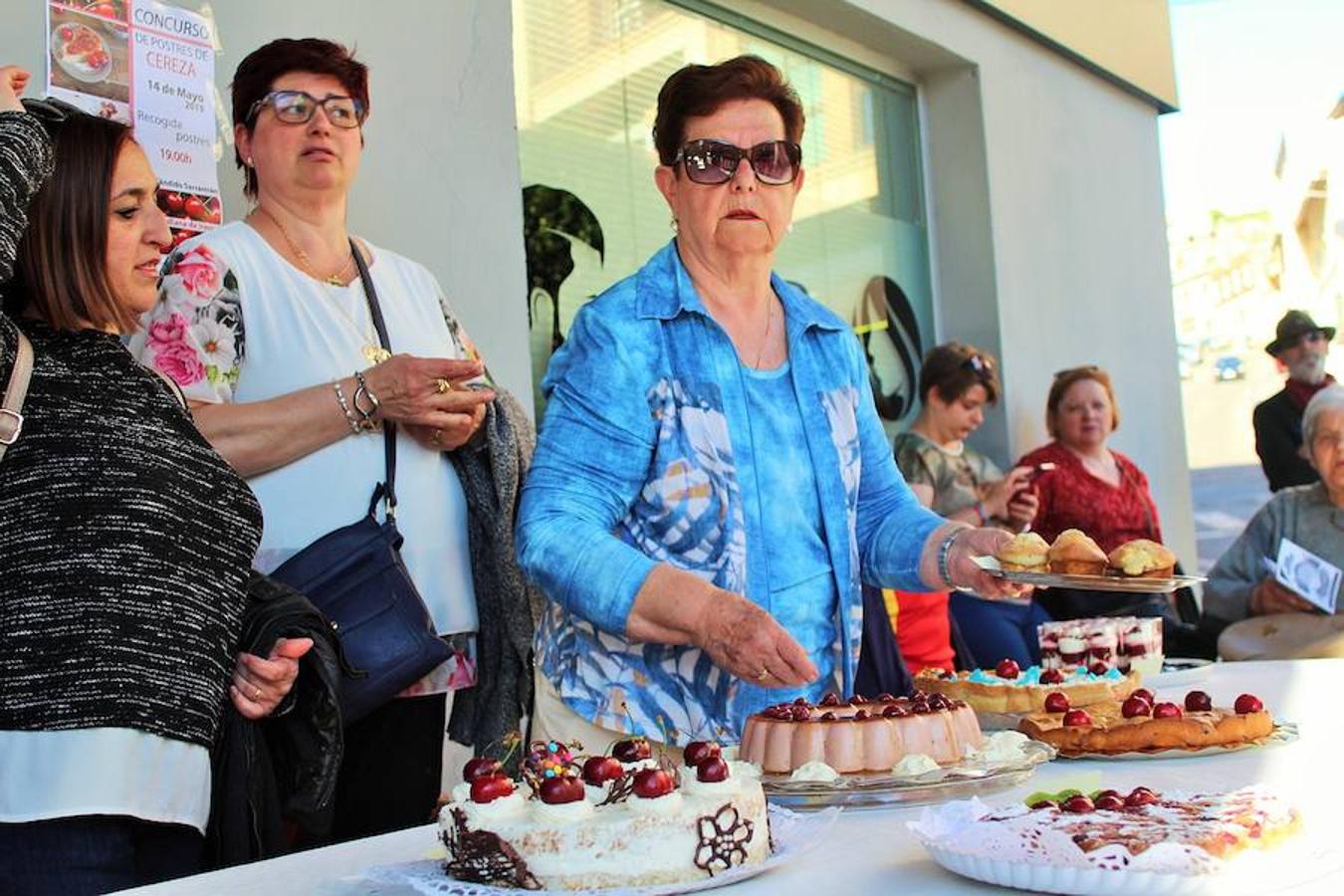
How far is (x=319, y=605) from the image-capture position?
7.84 feet

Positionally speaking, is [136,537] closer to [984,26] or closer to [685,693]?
[685,693]

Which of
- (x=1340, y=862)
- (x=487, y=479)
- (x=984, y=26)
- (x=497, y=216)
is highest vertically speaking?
(x=984, y=26)

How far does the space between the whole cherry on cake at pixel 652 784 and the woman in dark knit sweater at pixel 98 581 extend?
32.5 inches

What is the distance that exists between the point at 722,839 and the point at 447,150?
3.13 metres

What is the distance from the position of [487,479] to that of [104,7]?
4.33ft

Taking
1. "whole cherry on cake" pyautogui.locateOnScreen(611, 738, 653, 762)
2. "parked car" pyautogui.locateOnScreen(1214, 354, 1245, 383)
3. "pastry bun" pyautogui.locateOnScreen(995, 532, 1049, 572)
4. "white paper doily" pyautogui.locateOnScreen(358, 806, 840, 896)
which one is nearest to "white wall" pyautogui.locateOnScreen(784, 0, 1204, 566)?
"pastry bun" pyautogui.locateOnScreen(995, 532, 1049, 572)

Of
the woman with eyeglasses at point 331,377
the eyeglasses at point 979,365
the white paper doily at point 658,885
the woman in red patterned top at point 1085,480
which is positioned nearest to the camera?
the white paper doily at point 658,885

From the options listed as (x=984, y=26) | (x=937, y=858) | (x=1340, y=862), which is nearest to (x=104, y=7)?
(x=937, y=858)

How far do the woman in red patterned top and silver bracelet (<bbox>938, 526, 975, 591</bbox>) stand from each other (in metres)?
3.48

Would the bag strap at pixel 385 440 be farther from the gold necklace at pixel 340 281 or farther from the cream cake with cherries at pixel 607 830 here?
the cream cake with cherries at pixel 607 830

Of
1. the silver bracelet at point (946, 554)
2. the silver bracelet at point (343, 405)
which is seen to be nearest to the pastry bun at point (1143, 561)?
the silver bracelet at point (946, 554)

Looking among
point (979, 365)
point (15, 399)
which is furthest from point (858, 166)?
point (15, 399)

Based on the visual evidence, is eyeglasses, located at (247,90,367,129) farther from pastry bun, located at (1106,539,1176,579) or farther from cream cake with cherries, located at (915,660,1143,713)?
pastry bun, located at (1106,539,1176,579)

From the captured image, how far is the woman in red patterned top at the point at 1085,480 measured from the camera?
5938 mm
